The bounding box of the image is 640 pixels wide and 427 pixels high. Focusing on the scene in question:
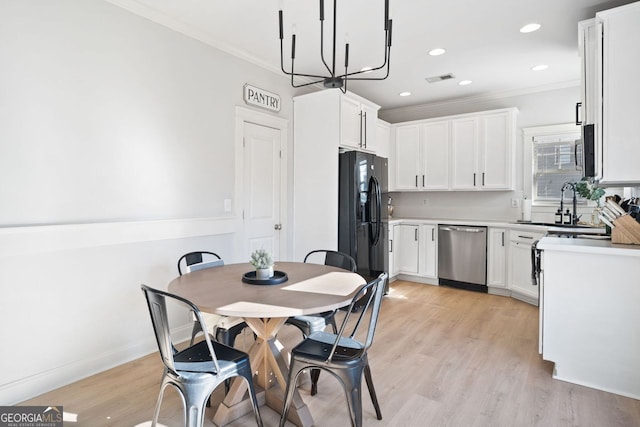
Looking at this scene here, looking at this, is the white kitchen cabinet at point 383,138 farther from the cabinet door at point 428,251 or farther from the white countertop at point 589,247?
the white countertop at point 589,247

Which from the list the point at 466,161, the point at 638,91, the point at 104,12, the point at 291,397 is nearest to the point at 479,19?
the point at 638,91

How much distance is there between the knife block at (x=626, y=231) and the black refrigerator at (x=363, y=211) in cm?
222

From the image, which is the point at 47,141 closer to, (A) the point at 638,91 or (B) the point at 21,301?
(B) the point at 21,301

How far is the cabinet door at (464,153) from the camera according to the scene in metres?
4.86

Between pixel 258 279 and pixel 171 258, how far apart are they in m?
1.29

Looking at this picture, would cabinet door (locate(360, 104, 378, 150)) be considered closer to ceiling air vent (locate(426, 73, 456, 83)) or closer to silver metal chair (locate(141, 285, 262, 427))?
ceiling air vent (locate(426, 73, 456, 83))

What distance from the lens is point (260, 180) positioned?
384 cm

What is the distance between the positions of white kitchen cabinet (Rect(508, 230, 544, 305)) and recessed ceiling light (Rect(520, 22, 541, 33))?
210 cm

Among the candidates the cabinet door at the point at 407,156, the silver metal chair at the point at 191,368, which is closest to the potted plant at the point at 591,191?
the cabinet door at the point at 407,156

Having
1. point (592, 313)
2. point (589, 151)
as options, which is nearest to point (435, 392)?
point (592, 313)

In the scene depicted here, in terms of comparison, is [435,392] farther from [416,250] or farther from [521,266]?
[416,250]

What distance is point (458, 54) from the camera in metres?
3.62

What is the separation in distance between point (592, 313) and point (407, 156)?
3.46m

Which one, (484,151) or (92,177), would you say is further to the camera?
(484,151)
